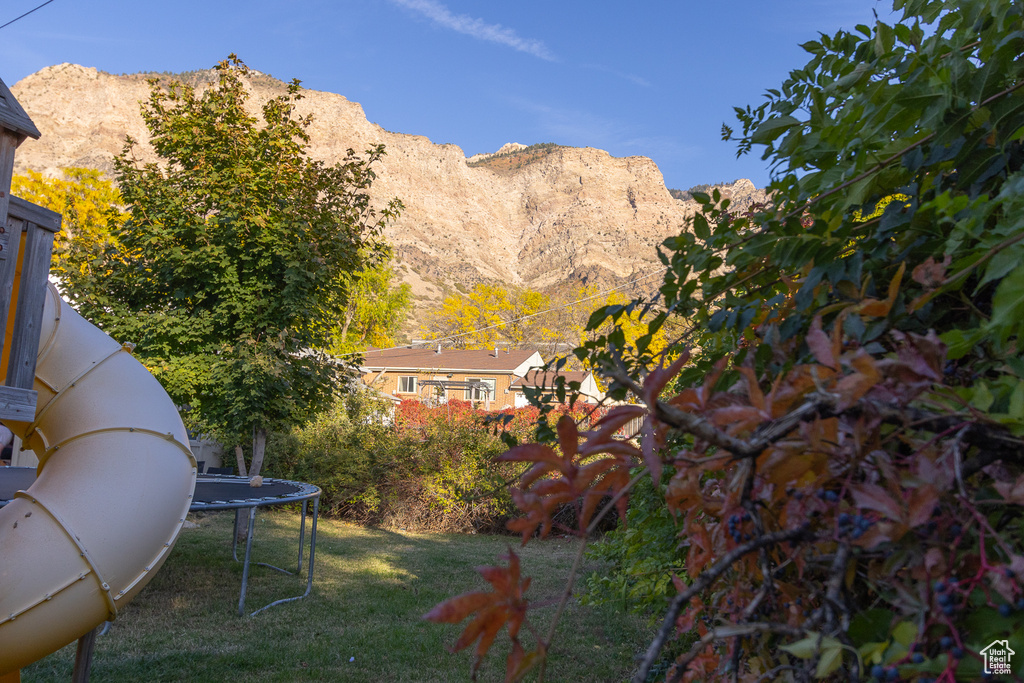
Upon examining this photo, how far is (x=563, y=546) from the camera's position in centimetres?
1070

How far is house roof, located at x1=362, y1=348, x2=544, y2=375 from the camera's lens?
34.9m

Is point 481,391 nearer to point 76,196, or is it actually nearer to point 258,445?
point 76,196

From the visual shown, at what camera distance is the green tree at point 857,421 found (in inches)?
24.0

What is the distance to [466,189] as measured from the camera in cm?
12812

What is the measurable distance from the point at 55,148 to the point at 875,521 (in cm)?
12328

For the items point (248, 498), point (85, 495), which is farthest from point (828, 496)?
point (248, 498)

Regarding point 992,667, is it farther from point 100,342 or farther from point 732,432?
point 100,342

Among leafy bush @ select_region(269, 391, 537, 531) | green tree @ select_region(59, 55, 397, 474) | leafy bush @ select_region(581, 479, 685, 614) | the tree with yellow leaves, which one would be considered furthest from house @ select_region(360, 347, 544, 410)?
leafy bush @ select_region(581, 479, 685, 614)

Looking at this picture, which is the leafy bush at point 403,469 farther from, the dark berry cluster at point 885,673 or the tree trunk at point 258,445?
the dark berry cluster at point 885,673

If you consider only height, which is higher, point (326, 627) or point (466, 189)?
point (466, 189)

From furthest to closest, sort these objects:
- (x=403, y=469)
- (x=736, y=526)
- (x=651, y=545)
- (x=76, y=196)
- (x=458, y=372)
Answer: (x=458, y=372)
(x=76, y=196)
(x=403, y=469)
(x=651, y=545)
(x=736, y=526)

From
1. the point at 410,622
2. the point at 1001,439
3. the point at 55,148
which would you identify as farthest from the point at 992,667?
the point at 55,148

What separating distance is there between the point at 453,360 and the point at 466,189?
96666mm

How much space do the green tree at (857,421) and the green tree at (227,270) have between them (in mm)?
7737
